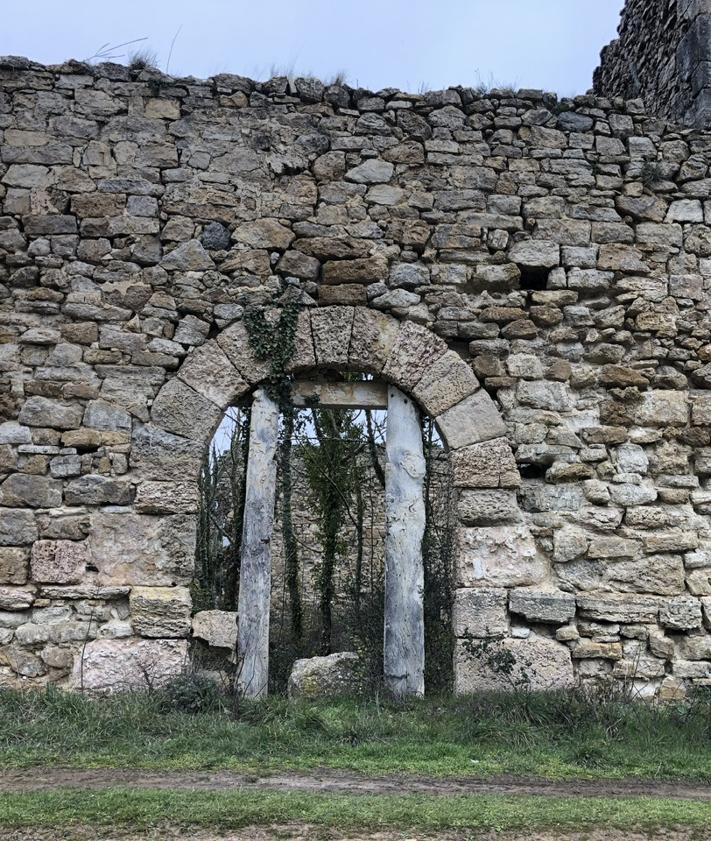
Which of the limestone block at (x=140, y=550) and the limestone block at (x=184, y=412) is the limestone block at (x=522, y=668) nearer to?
the limestone block at (x=140, y=550)

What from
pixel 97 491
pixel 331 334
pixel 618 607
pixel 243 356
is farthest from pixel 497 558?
pixel 97 491

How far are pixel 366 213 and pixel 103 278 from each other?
6.23ft

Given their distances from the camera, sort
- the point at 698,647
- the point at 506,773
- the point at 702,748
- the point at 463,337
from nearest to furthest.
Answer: the point at 506,773 → the point at 702,748 → the point at 698,647 → the point at 463,337

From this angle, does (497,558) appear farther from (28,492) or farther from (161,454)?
(28,492)

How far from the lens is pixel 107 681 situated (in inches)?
200

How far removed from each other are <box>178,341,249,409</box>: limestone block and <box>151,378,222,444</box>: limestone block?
5 centimetres

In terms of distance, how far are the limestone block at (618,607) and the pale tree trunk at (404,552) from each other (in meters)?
1.08

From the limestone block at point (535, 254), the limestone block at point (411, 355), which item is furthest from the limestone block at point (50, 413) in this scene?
the limestone block at point (535, 254)

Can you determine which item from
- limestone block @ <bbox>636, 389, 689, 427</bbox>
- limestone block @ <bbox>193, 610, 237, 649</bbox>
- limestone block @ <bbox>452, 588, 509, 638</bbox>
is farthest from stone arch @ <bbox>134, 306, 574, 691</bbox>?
limestone block @ <bbox>636, 389, 689, 427</bbox>

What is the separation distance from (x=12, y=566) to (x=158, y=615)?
0.98 meters

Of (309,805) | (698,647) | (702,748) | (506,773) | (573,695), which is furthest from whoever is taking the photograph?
(698,647)

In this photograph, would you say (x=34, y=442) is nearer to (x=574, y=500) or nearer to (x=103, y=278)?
(x=103, y=278)

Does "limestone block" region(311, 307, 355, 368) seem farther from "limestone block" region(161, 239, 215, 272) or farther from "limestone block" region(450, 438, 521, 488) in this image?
"limestone block" region(450, 438, 521, 488)

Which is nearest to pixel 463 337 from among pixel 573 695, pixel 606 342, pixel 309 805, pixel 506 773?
pixel 606 342
